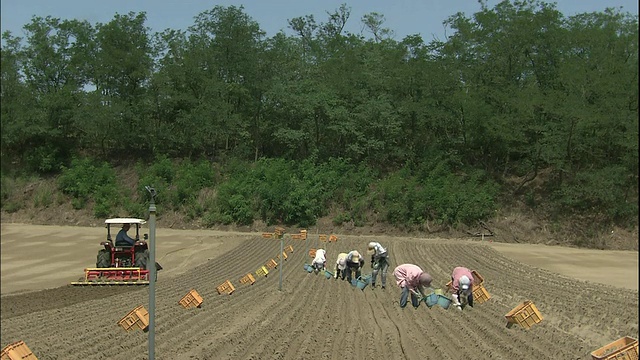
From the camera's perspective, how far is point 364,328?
13.1m

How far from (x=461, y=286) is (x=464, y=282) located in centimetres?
23

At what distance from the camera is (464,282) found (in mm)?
14922

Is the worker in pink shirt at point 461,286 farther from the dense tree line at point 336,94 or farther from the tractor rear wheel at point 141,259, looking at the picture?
the dense tree line at point 336,94

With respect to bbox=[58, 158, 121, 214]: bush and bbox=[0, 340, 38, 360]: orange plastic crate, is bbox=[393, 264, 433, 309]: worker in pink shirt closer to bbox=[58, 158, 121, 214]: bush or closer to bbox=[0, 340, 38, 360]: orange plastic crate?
bbox=[0, 340, 38, 360]: orange plastic crate

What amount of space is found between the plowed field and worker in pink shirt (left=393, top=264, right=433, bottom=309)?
38 centimetres

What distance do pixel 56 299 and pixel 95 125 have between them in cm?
1575

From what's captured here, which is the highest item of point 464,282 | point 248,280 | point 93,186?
point 93,186

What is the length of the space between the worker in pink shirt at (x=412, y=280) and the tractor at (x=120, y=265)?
9397 mm

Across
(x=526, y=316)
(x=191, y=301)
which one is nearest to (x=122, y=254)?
(x=191, y=301)

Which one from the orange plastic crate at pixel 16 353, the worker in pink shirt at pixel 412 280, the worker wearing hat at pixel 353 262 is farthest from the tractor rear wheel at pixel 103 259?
the orange plastic crate at pixel 16 353

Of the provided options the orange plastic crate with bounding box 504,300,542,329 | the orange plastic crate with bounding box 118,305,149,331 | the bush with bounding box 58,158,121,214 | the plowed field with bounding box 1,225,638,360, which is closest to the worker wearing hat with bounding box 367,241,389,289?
the plowed field with bounding box 1,225,638,360

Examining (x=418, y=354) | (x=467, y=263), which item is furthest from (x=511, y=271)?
(x=418, y=354)

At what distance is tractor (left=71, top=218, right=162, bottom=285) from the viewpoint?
19955 millimetres

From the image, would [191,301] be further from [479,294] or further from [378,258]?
[479,294]
